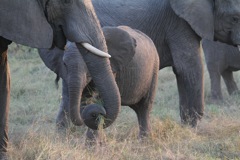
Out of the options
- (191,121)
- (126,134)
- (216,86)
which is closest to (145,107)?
(126,134)

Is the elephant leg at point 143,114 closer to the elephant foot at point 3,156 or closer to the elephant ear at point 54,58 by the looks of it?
the elephant ear at point 54,58

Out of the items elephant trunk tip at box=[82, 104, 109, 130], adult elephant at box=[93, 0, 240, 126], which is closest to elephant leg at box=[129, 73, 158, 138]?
adult elephant at box=[93, 0, 240, 126]

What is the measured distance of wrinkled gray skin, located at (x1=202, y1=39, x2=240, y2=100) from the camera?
9.53 m

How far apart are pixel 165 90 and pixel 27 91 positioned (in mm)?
1865

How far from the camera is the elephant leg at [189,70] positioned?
23.5 ft

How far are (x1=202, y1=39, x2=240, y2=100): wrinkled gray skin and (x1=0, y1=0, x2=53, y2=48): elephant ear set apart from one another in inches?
220

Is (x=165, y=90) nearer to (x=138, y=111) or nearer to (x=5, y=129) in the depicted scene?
(x=138, y=111)

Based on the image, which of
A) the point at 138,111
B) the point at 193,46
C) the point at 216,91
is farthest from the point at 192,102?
the point at 216,91

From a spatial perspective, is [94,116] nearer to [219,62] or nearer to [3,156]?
[3,156]

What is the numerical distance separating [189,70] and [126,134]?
4.59 ft

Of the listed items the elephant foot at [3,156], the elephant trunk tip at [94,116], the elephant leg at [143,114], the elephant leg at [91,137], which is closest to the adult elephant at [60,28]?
the elephant trunk tip at [94,116]

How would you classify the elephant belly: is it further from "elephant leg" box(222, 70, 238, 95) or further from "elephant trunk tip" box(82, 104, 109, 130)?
"elephant leg" box(222, 70, 238, 95)

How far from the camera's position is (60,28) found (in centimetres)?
422

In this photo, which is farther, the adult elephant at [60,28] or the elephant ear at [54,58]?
the elephant ear at [54,58]
